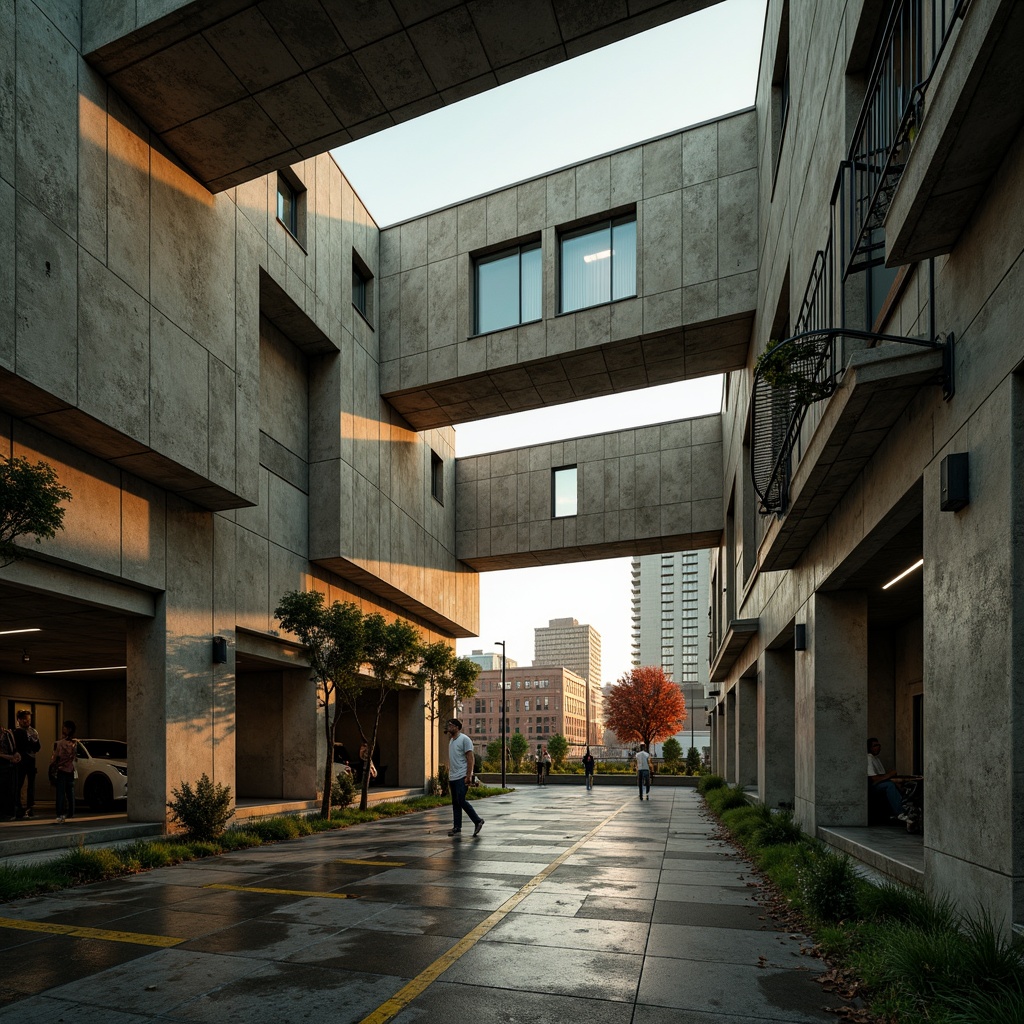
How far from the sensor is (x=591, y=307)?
22500 millimetres

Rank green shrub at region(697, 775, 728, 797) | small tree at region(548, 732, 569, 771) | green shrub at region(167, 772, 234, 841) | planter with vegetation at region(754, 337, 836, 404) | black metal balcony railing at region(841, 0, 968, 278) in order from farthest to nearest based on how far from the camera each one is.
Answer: small tree at region(548, 732, 569, 771)
green shrub at region(697, 775, 728, 797)
green shrub at region(167, 772, 234, 841)
planter with vegetation at region(754, 337, 836, 404)
black metal balcony railing at region(841, 0, 968, 278)

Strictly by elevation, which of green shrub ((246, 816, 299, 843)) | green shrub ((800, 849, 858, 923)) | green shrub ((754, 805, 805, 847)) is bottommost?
green shrub ((246, 816, 299, 843))

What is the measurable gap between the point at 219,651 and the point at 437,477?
52.3ft

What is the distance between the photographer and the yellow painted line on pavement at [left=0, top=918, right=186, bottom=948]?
7.06 metres

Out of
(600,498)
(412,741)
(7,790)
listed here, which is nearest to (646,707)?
(412,741)

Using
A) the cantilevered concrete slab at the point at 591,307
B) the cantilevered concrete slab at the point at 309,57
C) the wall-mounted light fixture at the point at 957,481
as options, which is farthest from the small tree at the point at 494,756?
the wall-mounted light fixture at the point at 957,481

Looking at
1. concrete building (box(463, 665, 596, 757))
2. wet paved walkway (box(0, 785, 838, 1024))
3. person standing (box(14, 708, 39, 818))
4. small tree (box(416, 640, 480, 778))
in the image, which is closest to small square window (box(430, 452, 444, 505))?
small tree (box(416, 640, 480, 778))

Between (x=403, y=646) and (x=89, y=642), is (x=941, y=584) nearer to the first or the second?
(x=403, y=646)

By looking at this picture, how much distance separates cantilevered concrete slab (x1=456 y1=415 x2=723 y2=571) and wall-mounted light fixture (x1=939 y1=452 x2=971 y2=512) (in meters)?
23.0

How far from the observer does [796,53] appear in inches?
547

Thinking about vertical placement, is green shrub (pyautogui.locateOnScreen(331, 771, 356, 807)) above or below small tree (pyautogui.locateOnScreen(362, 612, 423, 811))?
below

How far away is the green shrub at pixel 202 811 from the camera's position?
44.1ft

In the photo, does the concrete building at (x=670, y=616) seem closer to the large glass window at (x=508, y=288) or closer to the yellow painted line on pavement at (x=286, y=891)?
the large glass window at (x=508, y=288)

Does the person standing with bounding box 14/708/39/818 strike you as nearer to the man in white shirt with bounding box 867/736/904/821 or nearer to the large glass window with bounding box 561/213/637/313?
the man in white shirt with bounding box 867/736/904/821
